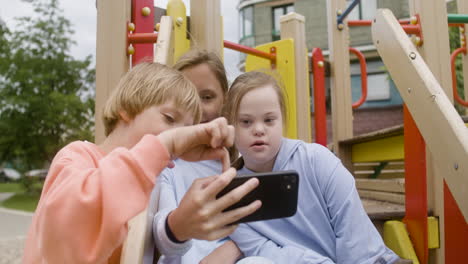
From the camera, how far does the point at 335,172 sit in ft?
4.57

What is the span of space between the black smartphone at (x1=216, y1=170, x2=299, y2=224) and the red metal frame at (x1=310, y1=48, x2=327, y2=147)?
214 centimetres

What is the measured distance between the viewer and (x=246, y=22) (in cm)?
1767

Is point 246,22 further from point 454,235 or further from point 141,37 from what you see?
point 454,235

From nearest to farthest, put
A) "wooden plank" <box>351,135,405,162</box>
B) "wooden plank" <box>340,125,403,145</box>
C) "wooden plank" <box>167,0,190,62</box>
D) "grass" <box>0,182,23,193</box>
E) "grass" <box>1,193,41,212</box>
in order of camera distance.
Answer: "wooden plank" <box>167,0,190,62</box>
"wooden plank" <box>340,125,403,145</box>
"wooden plank" <box>351,135,405,162</box>
"grass" <box>1,193,41,212</box>
"grass" <box>0,182,23,193</box>

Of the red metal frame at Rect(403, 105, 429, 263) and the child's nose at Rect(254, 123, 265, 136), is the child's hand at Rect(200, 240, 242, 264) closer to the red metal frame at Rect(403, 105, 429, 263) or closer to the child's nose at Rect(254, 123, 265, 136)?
the child's nose at Rect(254, 123, 265, 136)

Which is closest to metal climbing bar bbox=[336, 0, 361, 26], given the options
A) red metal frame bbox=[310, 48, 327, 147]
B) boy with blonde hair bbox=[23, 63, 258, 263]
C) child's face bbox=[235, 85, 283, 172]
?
red metal frame bbox=[310, 48, 327, 147]

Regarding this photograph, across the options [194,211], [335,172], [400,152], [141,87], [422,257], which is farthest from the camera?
[400,152]

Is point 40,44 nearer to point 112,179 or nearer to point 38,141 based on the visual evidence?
point 38,141

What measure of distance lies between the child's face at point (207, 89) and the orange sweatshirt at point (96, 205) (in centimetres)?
96

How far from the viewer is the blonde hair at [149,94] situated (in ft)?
3.41

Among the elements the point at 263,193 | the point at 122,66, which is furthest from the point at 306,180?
the point at 122,66

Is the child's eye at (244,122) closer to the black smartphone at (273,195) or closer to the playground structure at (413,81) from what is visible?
the playground structure at (413,81)

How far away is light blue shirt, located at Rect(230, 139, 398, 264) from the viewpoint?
1.32m

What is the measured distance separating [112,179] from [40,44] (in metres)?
15.1
